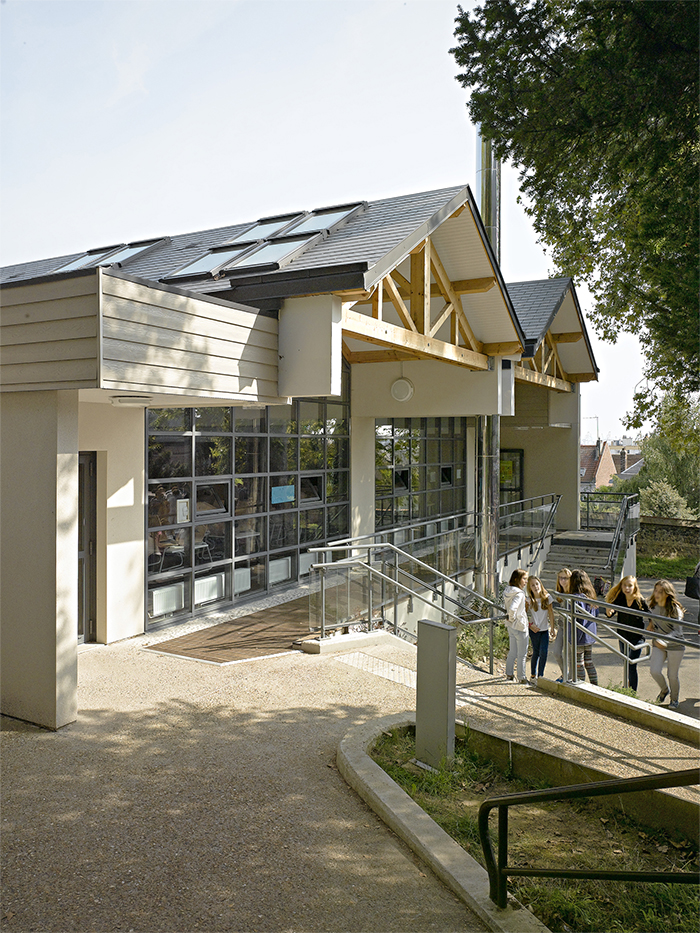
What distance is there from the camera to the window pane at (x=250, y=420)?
11.0 metres

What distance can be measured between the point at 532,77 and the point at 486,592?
1147cm

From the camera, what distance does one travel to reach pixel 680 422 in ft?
44.9

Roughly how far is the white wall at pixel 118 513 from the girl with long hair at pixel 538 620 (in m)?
5.11

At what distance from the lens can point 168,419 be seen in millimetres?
9641

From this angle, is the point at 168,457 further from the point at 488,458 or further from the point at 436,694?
the point at 488,458

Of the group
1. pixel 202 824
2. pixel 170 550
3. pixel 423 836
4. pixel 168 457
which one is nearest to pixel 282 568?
pixel 170 550

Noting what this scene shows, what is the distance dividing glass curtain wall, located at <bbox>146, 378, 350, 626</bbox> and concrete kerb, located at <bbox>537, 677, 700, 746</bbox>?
5.14 meters

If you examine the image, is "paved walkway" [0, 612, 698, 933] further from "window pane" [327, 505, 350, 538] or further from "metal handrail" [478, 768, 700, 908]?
"window pane" [327, 505, 350, 538]

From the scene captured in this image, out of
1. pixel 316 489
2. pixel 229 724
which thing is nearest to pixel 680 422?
pixel 316 489

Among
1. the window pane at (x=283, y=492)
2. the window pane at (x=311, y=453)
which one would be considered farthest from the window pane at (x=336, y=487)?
the window pane at (x=283, y=492)

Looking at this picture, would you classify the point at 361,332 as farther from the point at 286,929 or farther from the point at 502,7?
the point at 286,929

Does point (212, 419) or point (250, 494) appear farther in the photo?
point (250, 494)

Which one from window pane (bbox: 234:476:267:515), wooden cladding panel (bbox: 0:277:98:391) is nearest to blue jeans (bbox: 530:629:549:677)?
window pane (bbox: 234:476:267:515)

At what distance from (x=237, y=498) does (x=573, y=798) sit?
26.9 feet
